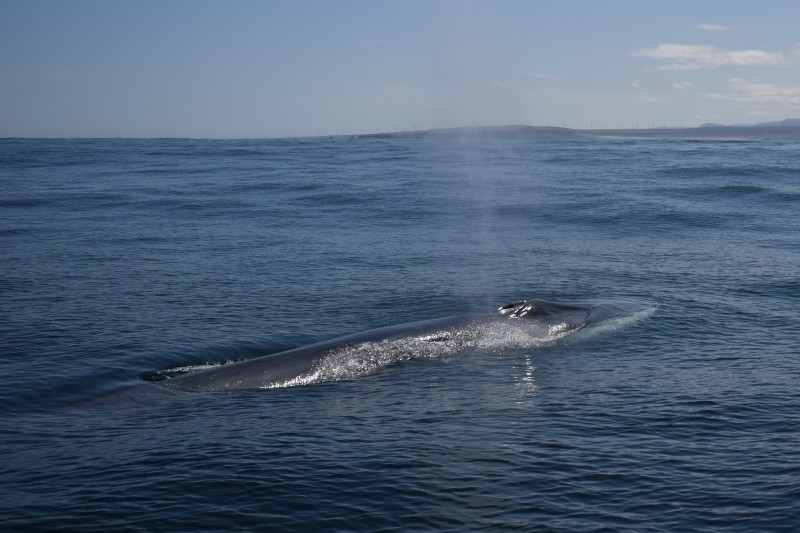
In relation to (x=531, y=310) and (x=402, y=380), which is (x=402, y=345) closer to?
(x=402, y=380)

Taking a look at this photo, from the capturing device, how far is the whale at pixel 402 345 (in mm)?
20766

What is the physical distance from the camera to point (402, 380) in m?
20.7

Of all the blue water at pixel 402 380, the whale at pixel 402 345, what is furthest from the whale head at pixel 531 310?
the blue water at pixel 402 380

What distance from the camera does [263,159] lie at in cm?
10344

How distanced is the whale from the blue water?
61cm

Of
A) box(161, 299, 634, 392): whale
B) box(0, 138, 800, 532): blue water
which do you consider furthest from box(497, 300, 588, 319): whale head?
box(0, 138, 800, 532): blue water

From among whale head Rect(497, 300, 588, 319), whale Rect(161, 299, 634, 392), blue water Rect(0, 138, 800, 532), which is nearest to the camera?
blue water Rect(0, 138, 800, 532)

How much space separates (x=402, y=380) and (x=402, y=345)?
86.7 inches

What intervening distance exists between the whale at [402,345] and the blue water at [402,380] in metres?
0.61

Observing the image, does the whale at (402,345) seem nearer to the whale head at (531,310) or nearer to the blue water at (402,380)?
the whale head at (531,310)

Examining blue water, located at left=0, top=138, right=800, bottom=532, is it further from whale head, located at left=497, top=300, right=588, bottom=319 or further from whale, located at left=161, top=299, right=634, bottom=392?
whale head, located at left=497, top=300, right=588, bottom=319

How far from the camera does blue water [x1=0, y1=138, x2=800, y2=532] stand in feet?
46.8

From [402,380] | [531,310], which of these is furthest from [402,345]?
[531,310]

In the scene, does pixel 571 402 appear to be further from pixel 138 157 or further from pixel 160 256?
pixel 138 157
